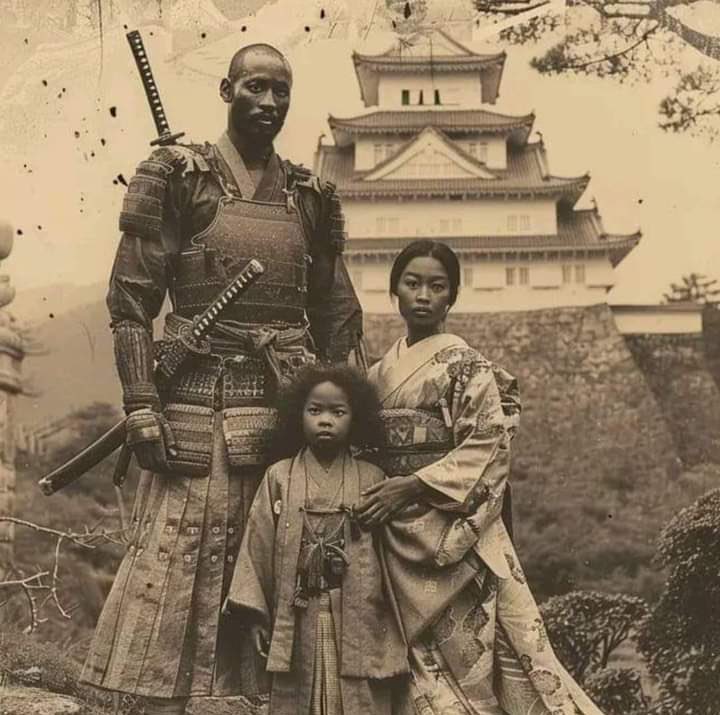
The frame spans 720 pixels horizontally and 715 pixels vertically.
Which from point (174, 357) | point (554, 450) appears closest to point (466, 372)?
point (174, 357)

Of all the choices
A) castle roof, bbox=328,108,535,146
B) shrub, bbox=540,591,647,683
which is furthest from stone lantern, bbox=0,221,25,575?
shrub, bbox=540,591,647,683

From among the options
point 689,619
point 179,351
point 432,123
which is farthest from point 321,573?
point 432,123

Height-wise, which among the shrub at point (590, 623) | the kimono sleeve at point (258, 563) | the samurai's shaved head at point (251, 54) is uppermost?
the samurai's shaved head at point (251, 54)

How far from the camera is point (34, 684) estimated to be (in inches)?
276

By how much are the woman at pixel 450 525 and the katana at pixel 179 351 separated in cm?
44

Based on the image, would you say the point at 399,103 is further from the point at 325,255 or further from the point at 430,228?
the point at 325,255

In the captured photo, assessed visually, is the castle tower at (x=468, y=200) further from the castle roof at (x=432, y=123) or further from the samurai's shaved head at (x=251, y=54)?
the samurai's shaved head at (x=251, y=54)

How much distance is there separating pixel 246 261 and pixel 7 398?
4.88 meters

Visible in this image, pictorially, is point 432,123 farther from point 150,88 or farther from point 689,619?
point 150,88

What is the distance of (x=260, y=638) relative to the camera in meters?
3.43

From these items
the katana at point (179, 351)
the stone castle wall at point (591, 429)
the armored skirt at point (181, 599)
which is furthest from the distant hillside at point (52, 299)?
the armored skirt at point (181, 599)

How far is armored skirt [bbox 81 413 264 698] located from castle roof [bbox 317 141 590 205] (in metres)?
5.14

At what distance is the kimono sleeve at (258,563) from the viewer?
3426 mm

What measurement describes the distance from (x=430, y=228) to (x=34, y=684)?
382 cm
